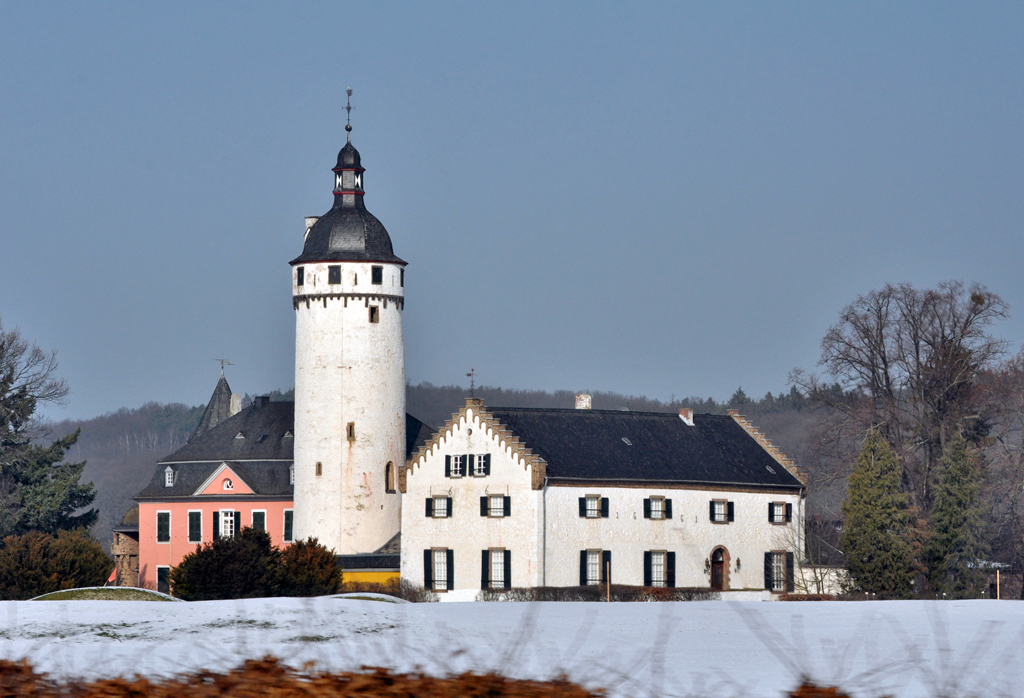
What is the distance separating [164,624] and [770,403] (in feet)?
515

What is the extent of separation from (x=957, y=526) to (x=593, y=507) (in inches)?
568

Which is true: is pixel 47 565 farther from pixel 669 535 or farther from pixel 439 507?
pixel 669 535

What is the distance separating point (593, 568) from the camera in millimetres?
63594

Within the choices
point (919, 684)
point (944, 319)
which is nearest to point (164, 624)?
point (919, 684)

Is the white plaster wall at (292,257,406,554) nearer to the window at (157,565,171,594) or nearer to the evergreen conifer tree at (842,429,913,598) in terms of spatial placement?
the window at (157,565,171,594)

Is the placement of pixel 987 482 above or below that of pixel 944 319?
below

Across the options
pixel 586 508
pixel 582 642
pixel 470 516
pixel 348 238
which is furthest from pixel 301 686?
pixel 348 238

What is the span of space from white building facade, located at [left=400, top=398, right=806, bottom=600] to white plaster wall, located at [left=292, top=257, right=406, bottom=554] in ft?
21.2

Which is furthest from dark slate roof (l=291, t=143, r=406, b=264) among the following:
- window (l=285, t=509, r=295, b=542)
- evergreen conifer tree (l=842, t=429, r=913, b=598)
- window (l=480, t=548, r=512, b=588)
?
evergreen conifer tree (l=842, t=429, r=913, b=598)

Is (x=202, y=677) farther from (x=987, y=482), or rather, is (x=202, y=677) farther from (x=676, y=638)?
(x=987, y=482)

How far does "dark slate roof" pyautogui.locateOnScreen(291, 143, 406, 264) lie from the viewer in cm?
7494

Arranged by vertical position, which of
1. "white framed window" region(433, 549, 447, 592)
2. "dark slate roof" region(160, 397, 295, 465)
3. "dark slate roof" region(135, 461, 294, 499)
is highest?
"dark slate roof" region(160, 397, 295, 465)

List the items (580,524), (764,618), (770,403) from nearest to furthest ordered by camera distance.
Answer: (764,618) < (580,524) < (770,403)

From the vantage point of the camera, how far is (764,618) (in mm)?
21359
